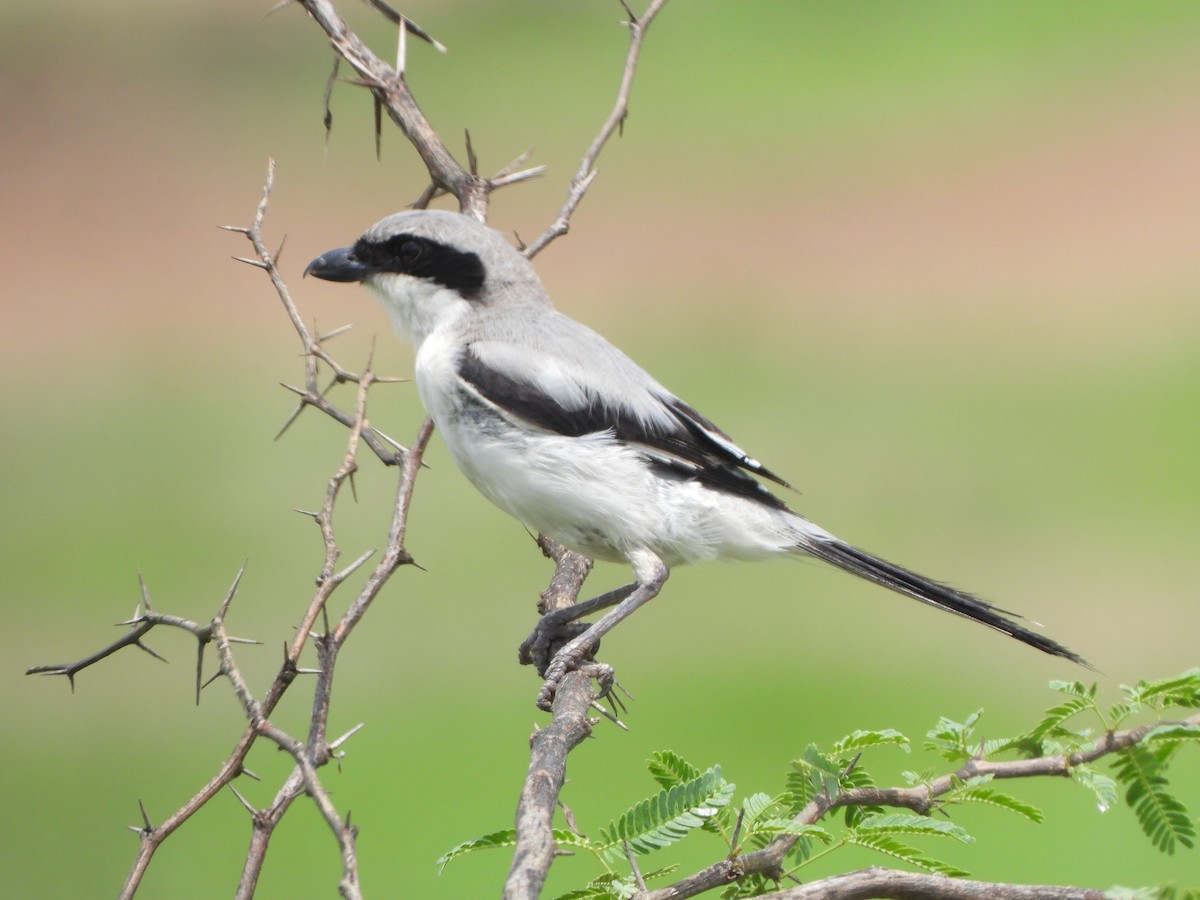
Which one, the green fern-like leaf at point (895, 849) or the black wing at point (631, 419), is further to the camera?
the black wing at point (631, 419)

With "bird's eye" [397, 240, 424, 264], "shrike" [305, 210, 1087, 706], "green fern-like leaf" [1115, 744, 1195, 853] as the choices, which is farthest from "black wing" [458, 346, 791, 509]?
"green fern-like leaf" [1115, 744, 1195, 853]

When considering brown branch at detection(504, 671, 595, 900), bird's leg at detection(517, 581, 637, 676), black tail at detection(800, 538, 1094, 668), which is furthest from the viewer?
bird's leg at detection(517, 581, 637, 676)

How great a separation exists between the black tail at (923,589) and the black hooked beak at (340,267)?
36.1 inches

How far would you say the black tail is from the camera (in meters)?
1.88

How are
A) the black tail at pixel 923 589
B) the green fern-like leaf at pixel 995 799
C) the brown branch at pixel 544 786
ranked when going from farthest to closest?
the black tail at pixel 923 589 → the green fern-like leaf at pixel 995 799 → the brown branch at pixel 544 786

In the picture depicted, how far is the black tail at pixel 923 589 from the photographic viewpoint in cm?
188

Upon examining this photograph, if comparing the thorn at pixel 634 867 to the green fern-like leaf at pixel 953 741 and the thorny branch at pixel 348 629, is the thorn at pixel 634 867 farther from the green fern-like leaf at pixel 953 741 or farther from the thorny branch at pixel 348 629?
the green fern-like leaf at pixel 953 741

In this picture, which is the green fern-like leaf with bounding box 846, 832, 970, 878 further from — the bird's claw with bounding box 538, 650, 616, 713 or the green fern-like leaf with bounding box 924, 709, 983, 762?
the bird's claw with bounding box 538, 650, 616, 713

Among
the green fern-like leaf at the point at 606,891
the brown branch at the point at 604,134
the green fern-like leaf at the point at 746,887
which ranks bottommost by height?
the green fern-like leaf at the point at 606,891

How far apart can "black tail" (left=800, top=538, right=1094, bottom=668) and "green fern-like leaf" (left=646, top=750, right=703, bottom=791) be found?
2.15ft

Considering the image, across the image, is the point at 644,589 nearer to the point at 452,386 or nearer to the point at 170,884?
the point at 452,386

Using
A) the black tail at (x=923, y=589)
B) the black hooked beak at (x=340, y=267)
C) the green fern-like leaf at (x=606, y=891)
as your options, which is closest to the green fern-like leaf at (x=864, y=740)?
the green fern-like leaf at (x=606, y=891)

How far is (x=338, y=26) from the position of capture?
2082mm

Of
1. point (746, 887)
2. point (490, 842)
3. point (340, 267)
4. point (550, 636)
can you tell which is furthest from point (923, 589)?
point (340, 267)
